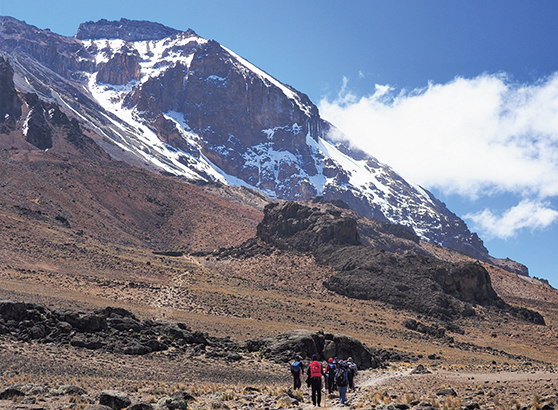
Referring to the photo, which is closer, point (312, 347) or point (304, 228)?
point (312, 347)

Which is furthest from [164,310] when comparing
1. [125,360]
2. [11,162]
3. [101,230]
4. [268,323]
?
[11,162]

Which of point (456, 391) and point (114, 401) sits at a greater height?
point (114, 401)

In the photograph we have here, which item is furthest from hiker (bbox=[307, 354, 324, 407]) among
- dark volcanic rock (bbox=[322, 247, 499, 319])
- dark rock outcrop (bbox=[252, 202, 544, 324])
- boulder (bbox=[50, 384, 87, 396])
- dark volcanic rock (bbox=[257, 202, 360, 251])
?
dark volcanic rock (bbox=[257, 202, 360, 251])

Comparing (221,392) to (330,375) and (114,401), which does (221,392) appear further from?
(114,401)

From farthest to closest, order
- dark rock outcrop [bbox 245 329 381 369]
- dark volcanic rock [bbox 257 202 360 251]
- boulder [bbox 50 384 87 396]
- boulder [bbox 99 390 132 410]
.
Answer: dark volcanic rock [bbox 257 202 360 251]
dark rock outcrop [bbox 245 329 381 369]
boulder [bbox 50 384 87 396]
boulder [bbox 99 390 132 410]

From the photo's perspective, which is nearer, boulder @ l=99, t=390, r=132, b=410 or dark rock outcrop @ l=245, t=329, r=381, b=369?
boulder @ l=99, t=390, r=132, b=410

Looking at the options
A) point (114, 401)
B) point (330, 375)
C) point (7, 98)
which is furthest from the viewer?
point (7, 98)

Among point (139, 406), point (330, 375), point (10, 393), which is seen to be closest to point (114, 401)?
point (139, 406)

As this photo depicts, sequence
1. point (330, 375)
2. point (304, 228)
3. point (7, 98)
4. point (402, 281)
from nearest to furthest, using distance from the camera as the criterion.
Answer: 1. point (330, 375)
2. point (402, 281)
3. point (304, 228)
4. point (7, 98)

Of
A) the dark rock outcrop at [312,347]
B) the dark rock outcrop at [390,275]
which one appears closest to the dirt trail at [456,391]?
the dark rock outcrop at [312,347]

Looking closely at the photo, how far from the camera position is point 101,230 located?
271 ft

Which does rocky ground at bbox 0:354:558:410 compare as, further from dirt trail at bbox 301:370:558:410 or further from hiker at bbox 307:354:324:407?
hiker at bbox 307:354:324:407

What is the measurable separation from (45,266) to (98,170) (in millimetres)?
57657

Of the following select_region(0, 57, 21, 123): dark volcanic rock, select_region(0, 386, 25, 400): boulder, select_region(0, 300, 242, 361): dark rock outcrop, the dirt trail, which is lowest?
the dirt trail
